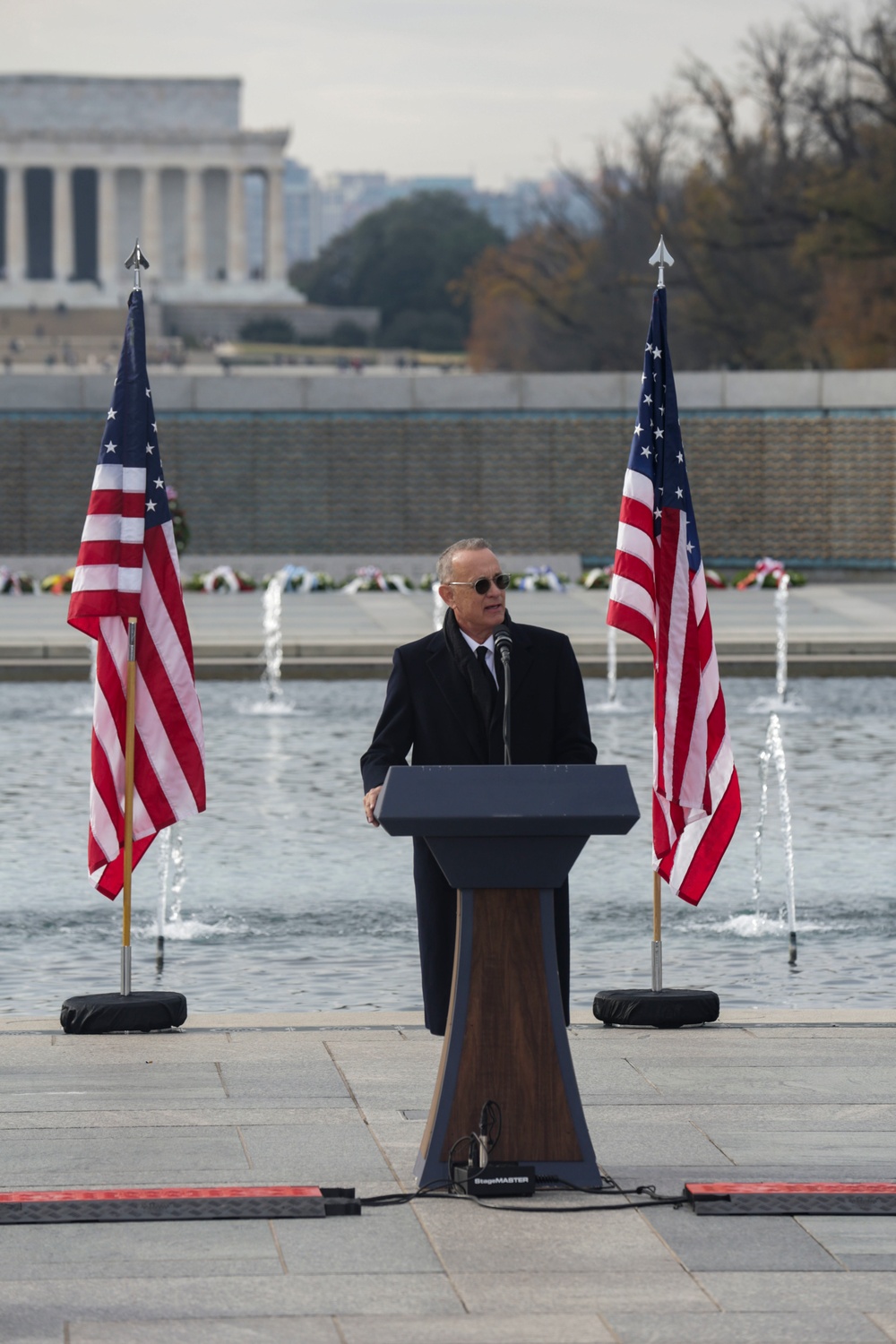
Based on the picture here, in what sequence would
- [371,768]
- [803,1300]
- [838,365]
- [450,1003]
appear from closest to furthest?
[803,1300]
[450,1003]
[371,768]
[838,365]

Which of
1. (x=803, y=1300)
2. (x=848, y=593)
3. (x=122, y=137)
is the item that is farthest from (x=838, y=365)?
(x=122, y=137)

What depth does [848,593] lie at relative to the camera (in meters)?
27.7

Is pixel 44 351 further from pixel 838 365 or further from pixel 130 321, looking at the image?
pixel 130 321

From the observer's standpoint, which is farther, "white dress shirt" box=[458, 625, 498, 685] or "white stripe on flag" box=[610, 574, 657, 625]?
"white stripe on flag" box=[610, 574, 657, 625]

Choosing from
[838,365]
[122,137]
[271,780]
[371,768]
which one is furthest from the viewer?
[122,137]

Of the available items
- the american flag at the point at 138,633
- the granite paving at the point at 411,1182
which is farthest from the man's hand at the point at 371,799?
the american flag at the point at 138,633

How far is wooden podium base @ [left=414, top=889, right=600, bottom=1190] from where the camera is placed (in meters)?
5.54

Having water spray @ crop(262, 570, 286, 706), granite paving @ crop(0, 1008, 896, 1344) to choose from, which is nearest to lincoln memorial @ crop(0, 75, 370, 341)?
water spray @ crop(262, 570, 286, 706)

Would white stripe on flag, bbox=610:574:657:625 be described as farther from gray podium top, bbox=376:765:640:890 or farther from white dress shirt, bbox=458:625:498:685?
gray podium top, bbox=376:765:640:890

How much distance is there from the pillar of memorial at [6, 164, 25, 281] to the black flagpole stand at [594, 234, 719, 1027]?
128m

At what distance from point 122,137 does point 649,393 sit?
122m

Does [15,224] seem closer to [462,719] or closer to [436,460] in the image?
[436,460]

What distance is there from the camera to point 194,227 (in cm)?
12800

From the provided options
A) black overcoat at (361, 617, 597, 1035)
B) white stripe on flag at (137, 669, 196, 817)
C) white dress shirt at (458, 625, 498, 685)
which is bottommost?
white stripe on flag at (137, 669, 196, 817)
